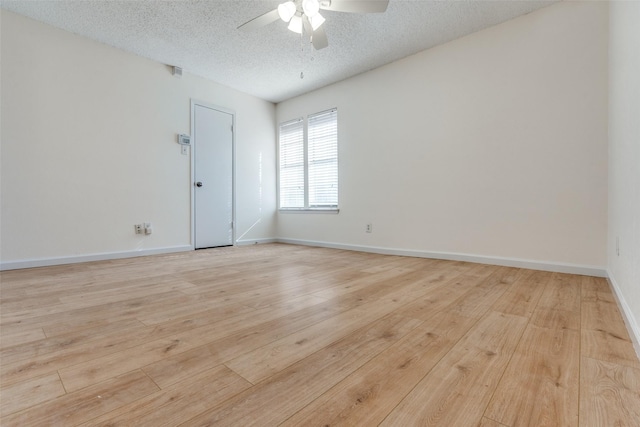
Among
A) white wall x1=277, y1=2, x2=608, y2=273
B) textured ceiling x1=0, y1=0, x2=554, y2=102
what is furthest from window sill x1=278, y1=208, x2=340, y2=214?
textured ceiling x1=0, y1=0, x2=554, y2=102

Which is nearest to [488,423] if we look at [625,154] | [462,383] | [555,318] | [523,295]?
[462,383]

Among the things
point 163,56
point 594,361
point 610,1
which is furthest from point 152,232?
point 610,1

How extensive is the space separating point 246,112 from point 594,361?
16.5ft

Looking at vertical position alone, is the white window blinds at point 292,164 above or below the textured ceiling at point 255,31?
below

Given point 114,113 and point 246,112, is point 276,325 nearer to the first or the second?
point 114,113

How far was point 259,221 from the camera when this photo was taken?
5.22 metres

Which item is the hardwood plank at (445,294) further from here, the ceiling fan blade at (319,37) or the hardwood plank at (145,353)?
the ceiling fan blade at (319,37)

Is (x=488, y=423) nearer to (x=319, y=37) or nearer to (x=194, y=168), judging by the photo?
(x=319, y=37)

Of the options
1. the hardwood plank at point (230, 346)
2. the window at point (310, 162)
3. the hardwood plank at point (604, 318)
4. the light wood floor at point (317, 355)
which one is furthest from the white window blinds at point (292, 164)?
the hardwood plank at point (604, 318)

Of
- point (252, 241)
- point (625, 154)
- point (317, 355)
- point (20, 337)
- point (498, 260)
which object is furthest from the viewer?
point (252, 241)

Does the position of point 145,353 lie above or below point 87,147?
below

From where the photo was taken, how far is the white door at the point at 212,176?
14.2 ft

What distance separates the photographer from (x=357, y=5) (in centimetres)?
223

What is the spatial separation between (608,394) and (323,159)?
4155mm
